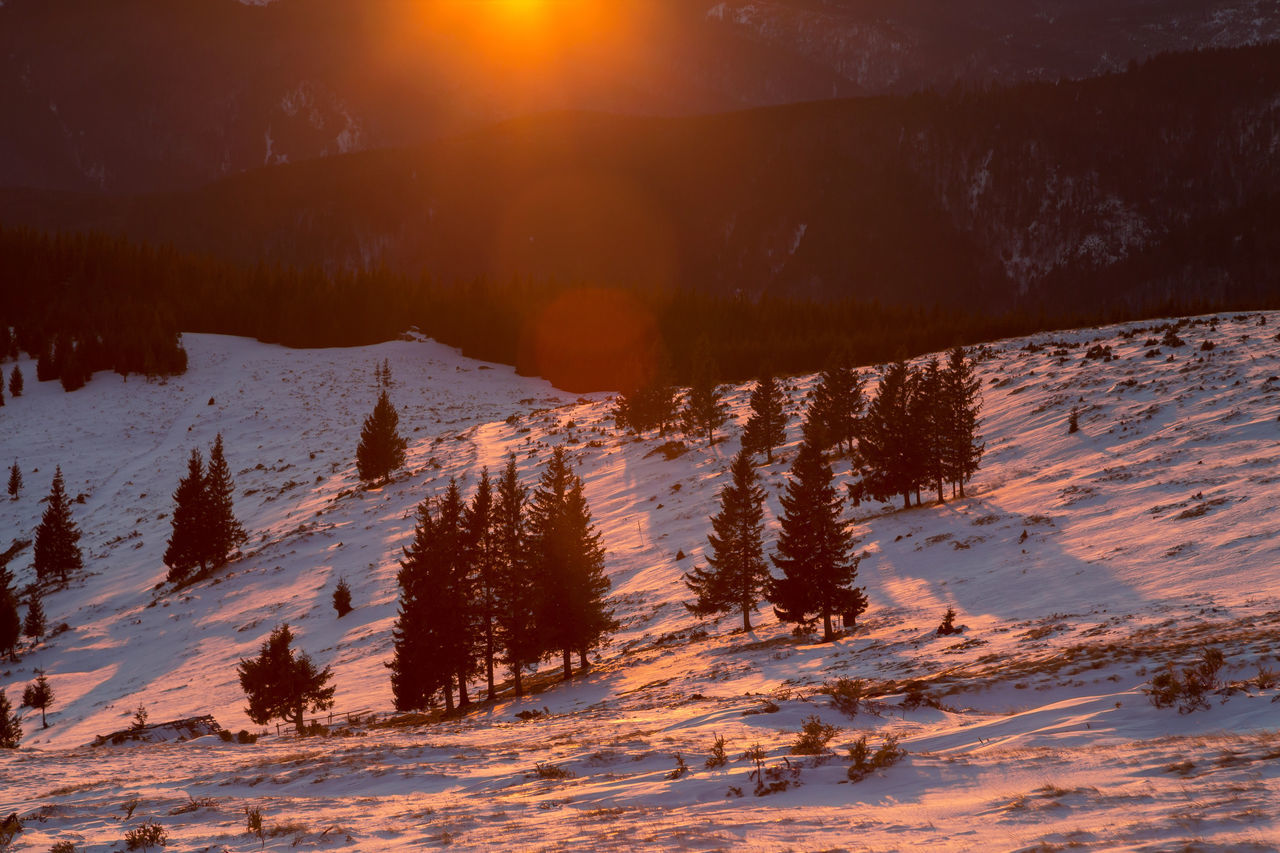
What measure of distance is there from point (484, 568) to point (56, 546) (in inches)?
1559

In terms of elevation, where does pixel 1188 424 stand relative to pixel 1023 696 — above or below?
above

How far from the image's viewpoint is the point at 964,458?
3281 cm

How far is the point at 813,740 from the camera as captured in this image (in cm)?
927

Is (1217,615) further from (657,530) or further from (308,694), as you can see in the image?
(657,530)

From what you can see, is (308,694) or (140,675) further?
(140,675)

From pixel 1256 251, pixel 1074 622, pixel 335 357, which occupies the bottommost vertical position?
pixel 1074 622

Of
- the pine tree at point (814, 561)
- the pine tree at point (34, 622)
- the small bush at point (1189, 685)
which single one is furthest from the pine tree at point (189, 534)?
the small bush at point (1189, 685)

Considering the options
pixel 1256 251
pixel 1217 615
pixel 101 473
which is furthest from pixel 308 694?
pixel 1256 251

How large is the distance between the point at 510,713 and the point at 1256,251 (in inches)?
9508

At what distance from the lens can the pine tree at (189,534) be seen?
45688 mm

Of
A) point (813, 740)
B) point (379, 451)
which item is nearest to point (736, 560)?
point (813, 740)

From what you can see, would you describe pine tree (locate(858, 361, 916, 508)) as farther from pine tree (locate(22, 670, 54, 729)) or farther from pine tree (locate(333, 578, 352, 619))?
pine tree (locate(22, 670, 54, 729))

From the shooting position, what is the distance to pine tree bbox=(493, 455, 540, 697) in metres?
23.7

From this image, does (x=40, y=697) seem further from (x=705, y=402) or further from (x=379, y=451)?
(x=705, y=402)
